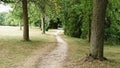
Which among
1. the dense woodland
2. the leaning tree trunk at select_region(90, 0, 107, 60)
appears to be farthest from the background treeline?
the leaning tree trunk at select_region(90, 0, 107, 60)

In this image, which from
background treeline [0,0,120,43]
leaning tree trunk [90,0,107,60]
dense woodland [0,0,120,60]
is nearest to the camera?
leaning tree trunk [90,0,107,60]

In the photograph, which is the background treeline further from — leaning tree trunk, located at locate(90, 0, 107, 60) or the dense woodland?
leaning tree trunk, located at locate(90, 0, 107, 60)

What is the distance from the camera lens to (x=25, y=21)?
2953 centimetres

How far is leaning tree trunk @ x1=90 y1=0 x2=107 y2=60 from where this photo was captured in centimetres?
1575

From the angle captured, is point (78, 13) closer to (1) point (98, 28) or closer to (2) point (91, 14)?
(2) point (91, 14)

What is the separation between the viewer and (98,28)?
15.8 m

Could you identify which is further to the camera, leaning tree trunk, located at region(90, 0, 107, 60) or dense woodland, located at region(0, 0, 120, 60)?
dense woodland, located at region(0, 0, 120, 60)

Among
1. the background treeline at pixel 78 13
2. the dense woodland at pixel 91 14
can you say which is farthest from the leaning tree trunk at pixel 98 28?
the background treeline at pixel 78 13

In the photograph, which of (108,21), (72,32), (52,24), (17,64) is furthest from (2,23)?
(17,64)

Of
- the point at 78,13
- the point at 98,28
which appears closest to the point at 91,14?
the point at 78,13

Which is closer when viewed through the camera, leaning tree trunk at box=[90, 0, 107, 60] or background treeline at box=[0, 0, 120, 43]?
leaning tree trunk at box=[90, 0, 107, 60]

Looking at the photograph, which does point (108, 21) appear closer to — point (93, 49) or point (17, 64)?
point (93, 49)

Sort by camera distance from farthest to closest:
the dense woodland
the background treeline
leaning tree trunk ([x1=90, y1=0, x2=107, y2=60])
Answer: the background treeline, the dense woodland, leaning tree trunk ([x1=90, y1=0, x2=107, y2=60])

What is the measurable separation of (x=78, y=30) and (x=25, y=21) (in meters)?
18.5
